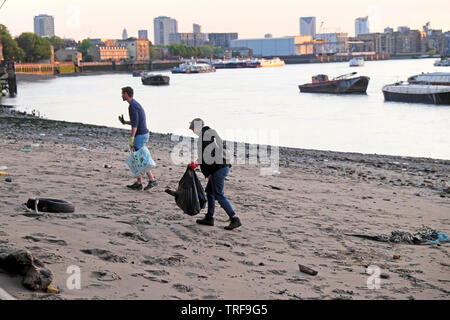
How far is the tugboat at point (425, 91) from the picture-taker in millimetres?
48000

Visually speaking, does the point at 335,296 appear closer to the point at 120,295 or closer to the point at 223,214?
the point at 120,295

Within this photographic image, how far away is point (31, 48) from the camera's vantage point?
14938cm

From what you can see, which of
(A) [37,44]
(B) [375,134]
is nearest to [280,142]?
(B) [375,134]

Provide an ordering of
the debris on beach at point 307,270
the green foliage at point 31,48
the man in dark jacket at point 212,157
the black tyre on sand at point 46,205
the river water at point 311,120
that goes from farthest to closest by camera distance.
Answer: the green foliage at point 31,48, the river water at point 311,120, the black tyre on sand at point 46,205, the man in dark jacket at point 212,157, the debris on beach at point 307,270

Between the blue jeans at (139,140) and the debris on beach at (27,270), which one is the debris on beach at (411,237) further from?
the debris on beach at (27,270)

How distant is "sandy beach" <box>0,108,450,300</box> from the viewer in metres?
5.65

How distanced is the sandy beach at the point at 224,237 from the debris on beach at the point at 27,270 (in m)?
0.06

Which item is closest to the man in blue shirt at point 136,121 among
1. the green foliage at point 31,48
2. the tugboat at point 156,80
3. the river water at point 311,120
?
the river water at point 311,120

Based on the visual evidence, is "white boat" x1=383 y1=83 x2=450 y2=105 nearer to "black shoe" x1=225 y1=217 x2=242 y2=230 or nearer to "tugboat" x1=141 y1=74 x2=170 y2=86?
"black shoe" x1=225 y1=217 x2=242 y2=230

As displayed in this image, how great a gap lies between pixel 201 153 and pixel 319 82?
201 feet

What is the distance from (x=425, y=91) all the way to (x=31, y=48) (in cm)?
11957

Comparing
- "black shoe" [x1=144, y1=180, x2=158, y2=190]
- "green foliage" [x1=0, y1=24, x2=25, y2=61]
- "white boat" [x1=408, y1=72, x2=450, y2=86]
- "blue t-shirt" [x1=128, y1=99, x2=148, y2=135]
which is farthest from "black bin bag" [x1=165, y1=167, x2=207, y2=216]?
"green foliage" [x1=0, y1=24, x2=25, y2=61]

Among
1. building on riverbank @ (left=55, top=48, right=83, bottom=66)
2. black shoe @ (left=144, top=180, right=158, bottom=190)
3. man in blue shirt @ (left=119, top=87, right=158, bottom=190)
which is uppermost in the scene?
building on riverbank @ (left=55, top=48, right=83, bottom=66)

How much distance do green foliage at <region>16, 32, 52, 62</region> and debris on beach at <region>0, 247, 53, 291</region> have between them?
15060 cm
